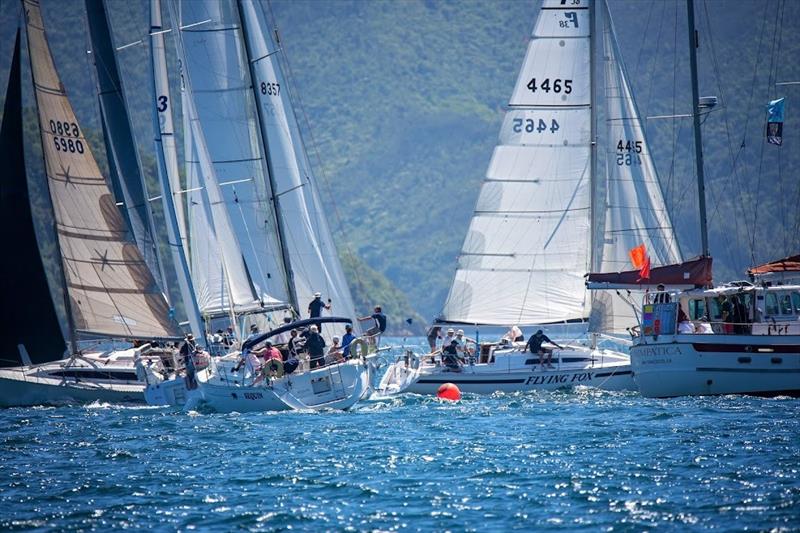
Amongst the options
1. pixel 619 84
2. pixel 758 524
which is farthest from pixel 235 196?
pixel 758 524

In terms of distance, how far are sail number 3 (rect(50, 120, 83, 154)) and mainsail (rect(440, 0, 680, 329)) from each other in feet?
38.1

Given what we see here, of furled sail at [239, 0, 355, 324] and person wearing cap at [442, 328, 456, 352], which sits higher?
furled sail at [239, 0, 355, 324]

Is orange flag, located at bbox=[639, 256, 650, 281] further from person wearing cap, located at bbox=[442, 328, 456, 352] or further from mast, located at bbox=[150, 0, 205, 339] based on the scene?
mast, located at bbox=[150, 0, 205, 339]

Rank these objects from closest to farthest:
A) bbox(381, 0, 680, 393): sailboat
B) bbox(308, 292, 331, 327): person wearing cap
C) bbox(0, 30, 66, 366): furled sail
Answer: bbox(308, 292, 331, 327): person wearing cap < bbox(0, 30, 66, 366): furled sail < bbox(381, 0, 680, 393): sailboat

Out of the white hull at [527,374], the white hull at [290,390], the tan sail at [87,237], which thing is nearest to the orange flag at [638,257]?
the white hull at [527,374]

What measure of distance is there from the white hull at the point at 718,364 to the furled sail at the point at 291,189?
8668mm

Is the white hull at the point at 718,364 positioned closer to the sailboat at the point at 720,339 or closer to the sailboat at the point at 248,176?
the sailboat at the point at 720,339

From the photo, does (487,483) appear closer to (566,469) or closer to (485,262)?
(566,469)

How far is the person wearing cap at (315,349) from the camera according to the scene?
31.6 metres

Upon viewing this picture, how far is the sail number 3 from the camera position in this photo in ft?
126

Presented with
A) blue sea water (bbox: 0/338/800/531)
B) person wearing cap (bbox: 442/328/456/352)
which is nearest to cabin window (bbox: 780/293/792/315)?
blue sea water (bbox: 0/338/800/531)

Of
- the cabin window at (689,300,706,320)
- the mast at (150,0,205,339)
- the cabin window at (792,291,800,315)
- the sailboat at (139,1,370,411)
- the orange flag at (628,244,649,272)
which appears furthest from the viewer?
the mast at (150,0,205,339)

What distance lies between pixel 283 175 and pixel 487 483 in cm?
1819

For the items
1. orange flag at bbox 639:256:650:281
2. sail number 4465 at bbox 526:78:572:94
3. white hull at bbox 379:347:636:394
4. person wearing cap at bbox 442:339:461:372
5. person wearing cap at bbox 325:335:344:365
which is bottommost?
white hull at bbox 379:347:636:394
